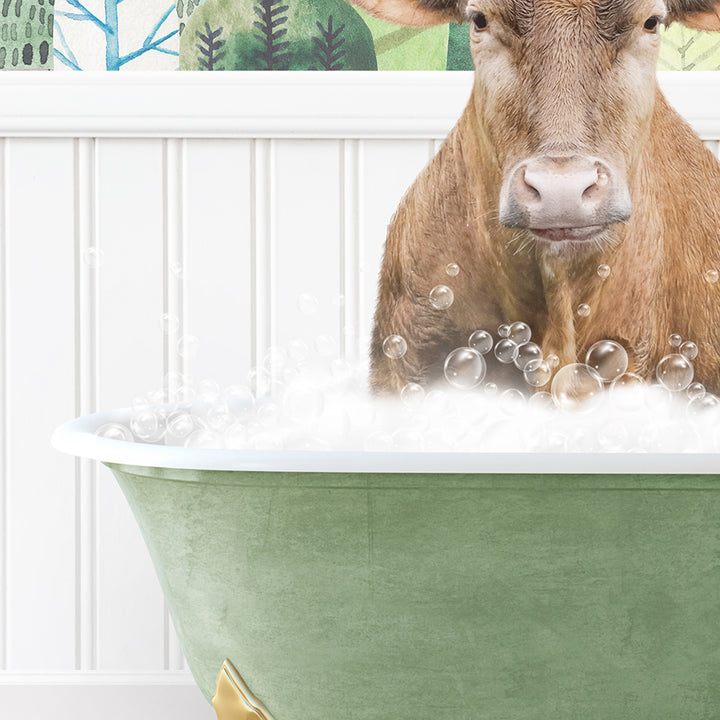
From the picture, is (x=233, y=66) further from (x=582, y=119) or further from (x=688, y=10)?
(x=688, y=10)

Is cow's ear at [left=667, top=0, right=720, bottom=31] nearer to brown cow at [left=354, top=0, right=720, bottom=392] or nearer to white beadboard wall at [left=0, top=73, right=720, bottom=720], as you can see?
brown cow at [left=354, top=0, right=720, bottom=392]

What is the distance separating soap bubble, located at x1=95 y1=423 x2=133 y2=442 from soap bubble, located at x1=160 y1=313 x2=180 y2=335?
0.31 meters

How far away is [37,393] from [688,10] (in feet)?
4.40

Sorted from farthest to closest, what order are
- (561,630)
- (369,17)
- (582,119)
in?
(369,17)
(582,119)
(561,630)

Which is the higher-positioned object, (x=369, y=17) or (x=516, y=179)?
(x=369, y=17)

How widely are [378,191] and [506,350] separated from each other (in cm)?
37

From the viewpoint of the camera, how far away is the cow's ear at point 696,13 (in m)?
1.31

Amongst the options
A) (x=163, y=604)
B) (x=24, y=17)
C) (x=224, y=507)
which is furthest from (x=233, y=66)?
(x=163, y=604)

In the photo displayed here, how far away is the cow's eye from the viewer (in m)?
1.30

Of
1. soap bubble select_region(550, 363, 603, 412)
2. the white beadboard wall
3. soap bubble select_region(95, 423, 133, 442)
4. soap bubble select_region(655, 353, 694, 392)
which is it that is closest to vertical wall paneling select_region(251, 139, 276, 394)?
the white beadboard wall

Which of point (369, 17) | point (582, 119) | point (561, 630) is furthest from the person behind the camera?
point (369, 17)

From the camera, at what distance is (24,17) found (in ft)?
4.60

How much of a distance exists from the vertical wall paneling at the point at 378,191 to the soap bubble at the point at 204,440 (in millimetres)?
341

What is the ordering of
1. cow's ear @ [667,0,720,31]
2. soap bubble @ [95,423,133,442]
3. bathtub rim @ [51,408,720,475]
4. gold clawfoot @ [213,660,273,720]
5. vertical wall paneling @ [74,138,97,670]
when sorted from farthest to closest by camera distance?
vertical wall paneling @ [74,138,97,670] < cow's ear @ [667,0,720,31] < soap bubble @ [95,423,133,442] < gold clawfoot @ [213,660,273,720] < bathtub rim @ [51,408,720,475]
